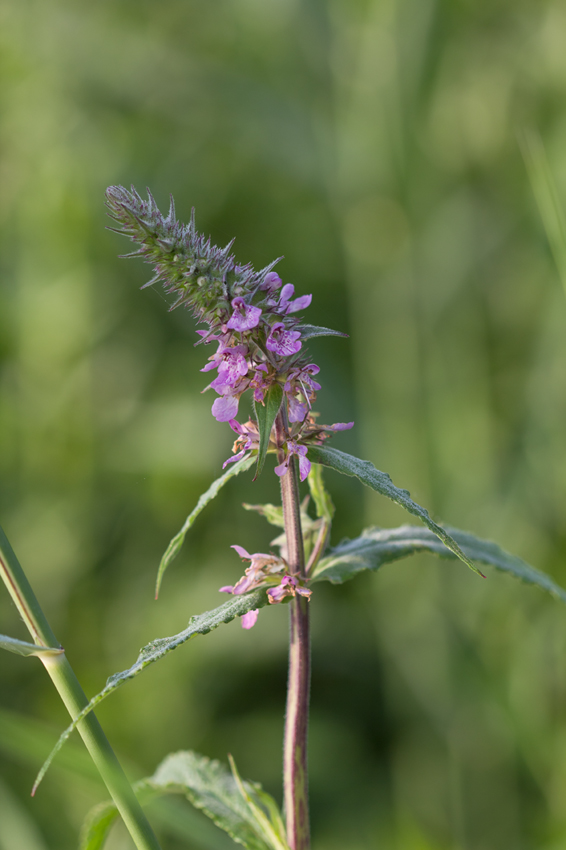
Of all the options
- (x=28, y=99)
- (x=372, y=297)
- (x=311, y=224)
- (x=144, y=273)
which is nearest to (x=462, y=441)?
(x=372, y=297)

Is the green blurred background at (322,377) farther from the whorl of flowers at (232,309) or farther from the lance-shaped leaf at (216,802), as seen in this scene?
the whorl of flowers at (232,309)

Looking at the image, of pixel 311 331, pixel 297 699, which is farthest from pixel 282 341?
pixel 297 699

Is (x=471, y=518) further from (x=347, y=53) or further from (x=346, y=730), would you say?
(x=347, y=53)

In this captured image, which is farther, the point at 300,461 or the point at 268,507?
the point at 268,507

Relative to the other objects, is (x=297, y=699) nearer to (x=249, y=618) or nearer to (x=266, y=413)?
(x=249, y=618)

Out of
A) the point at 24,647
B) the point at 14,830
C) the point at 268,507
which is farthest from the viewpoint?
the point at 14,830

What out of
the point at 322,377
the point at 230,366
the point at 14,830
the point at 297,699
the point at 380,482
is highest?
the point at 322,377

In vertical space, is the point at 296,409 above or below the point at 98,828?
above
